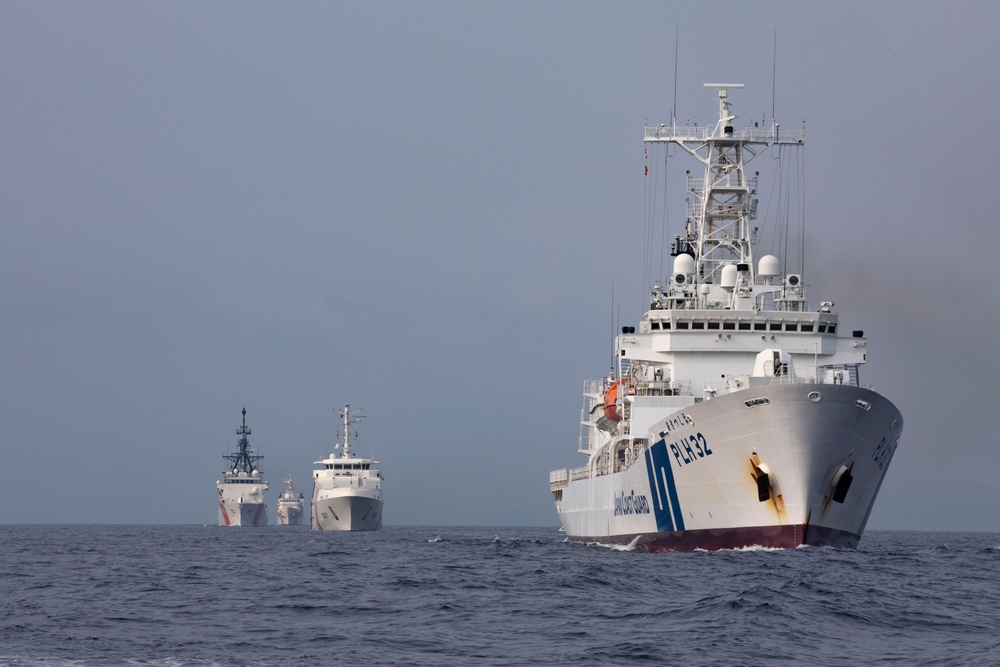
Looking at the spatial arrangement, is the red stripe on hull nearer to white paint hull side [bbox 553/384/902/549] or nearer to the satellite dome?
white paint hull side [bbox 553/384/902/549]

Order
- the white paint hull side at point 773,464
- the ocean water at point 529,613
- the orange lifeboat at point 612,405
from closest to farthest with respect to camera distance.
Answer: the ocean water at point 529,613 → the white paint hull side at point 773,464 → the orange lifeboat at point 612,405

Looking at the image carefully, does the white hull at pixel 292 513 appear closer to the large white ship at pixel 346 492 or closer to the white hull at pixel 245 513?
the white hull at pixel 245 513

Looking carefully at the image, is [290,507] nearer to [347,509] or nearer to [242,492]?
[242,492]

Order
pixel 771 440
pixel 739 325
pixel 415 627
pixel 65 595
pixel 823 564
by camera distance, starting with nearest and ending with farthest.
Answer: pixel 415 627 < pixel 65 595 < pixel 823 564 < pixel 771 440 < pixel 739 325

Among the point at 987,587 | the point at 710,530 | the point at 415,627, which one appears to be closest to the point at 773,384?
the point at 710,530

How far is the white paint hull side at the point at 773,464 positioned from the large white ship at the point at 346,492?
5626cm

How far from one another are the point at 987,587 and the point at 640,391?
16.7m

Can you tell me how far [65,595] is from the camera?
2791cm

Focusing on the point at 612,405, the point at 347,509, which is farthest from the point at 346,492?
the point at 612,405

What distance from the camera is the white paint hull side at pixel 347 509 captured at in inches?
3602

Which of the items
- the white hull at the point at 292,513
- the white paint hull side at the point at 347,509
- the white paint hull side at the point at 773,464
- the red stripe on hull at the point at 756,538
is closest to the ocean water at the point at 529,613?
the red stripe on hull at the point at 756,538

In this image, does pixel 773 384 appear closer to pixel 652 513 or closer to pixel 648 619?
pixel 652 513

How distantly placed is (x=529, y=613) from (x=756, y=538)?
45.3 feet

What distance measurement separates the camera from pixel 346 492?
92000 mm
